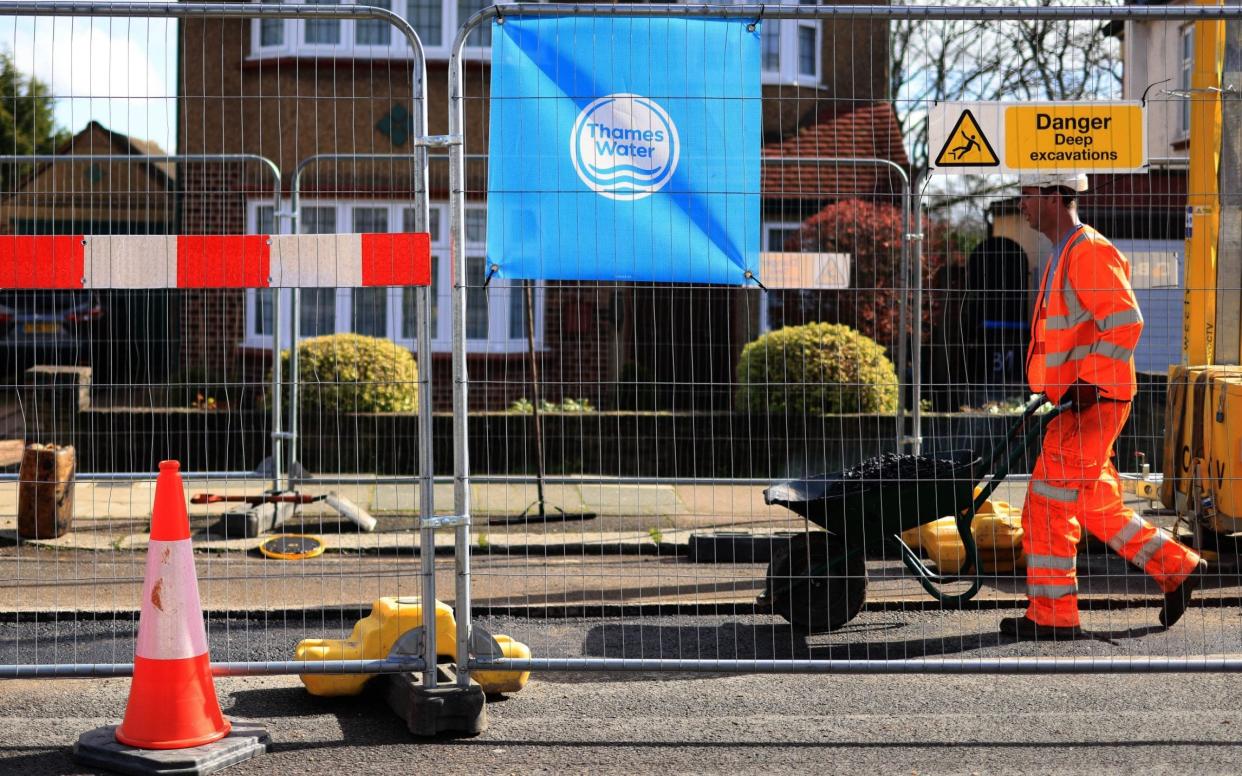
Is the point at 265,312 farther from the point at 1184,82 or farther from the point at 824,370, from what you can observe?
the point at 1184,82

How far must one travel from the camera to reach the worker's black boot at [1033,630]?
6.19 meters

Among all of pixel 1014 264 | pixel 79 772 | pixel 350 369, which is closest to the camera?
pixel 79 772

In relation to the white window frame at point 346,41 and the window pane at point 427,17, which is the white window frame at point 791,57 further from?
the window pane at point 427,17

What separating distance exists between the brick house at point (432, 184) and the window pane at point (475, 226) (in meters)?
0.04

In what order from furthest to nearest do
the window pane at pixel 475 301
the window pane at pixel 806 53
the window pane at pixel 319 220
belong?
1. the window pane at pixel 806 53
2. the window pane at pixel 475 301
3. the window pane at pixel 319 220

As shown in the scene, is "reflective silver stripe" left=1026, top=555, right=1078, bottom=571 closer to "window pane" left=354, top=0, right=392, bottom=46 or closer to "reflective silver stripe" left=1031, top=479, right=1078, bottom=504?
"reflective silver stripe" left=1031, top=479, right=1078, bottom=504

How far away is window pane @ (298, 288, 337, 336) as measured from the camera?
1096 cm

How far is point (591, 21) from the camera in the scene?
17.5 feet

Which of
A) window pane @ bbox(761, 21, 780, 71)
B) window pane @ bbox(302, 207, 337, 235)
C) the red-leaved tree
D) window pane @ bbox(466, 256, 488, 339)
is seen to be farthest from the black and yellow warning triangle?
window pane @ bbox(761, 21, 780, 71)

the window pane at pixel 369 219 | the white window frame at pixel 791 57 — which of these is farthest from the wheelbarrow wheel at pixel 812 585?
the white window frame at pixel 791 57

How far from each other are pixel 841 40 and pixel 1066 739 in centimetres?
1443

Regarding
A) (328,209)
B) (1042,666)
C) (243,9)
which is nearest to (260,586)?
(243,9)

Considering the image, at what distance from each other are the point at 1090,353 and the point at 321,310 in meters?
7.19

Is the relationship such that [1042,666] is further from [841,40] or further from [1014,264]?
[841,40]
